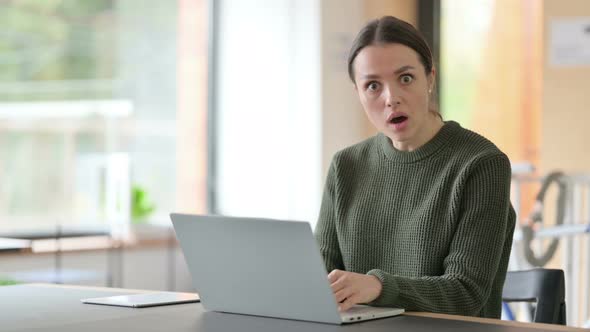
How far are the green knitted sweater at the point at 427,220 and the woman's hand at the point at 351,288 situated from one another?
29 millimetres

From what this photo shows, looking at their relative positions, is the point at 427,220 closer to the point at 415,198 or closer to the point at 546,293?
the point at 415,198

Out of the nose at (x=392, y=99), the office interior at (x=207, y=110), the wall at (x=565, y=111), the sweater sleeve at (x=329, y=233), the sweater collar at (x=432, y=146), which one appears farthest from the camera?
the office interior at (x=207, y=110)

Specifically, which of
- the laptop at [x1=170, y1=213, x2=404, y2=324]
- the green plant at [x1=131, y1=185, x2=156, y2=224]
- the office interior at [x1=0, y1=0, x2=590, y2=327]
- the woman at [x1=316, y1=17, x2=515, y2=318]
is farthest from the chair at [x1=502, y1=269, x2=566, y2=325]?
the green plant at [x1=131, y1=185, x2=156, y2=224]

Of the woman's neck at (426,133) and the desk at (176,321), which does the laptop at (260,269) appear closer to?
the desk at (176,321)

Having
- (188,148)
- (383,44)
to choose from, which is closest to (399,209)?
(383,44)

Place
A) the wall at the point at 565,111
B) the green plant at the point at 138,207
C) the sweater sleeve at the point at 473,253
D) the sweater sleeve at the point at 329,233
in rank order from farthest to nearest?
the green plant at the point at 138,207 < the wall at the point at 565,111 < the sweater sleeve at the point at 329,233 < the sweater sleeve at the point at 473,253

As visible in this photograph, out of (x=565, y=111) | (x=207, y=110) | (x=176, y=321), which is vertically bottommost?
(x=176, y=321)

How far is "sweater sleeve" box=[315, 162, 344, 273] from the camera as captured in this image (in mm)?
2047

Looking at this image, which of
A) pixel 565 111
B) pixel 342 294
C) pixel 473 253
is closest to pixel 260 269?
pixel 342 294

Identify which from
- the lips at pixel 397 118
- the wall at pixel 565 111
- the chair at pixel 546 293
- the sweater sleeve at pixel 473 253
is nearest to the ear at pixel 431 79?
the lips at pixel 397 118

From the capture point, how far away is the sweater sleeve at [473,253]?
1681 millimetres

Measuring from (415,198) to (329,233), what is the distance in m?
0.22

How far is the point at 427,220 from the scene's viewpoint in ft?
6.11

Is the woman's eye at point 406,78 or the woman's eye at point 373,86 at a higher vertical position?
the woman's eye at point 406,78
